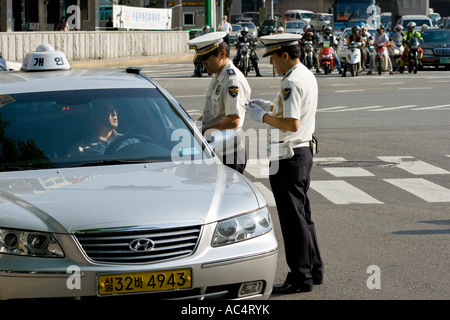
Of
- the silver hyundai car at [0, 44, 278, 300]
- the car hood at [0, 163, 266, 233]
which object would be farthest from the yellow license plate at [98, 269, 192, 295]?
the car hood at [0, 163, 266, 233]

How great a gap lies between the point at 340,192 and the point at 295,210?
14.8 feet

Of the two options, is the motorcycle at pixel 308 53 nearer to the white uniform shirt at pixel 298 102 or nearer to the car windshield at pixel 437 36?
the car windshield at pixel 437 36

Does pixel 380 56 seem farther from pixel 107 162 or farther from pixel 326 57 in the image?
pixel 107 162

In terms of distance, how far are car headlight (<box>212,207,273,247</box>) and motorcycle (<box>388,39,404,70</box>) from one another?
93.1 feet

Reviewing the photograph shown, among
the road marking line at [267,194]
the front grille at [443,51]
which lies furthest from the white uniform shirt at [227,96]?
the front grille at [443,51]

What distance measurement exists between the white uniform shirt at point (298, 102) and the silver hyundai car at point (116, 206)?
55 cm

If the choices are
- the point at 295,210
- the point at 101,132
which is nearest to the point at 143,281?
the point at 101,132

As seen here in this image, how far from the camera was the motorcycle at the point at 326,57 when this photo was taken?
30766mm

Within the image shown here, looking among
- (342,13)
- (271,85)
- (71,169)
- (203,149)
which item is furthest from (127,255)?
(342,13)

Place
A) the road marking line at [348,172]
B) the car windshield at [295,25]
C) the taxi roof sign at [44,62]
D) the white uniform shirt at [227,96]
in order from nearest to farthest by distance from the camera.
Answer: the white uniform shirt at [227,96], the taxi roof sign at [44,62], the road marking line at [348,172], the car windshield at [295,25]

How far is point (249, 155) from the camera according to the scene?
14.3 metres

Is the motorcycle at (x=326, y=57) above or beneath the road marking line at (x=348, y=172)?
above

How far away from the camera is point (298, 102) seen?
6.31 meters

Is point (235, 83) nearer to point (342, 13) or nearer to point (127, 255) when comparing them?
point (127, 255)
